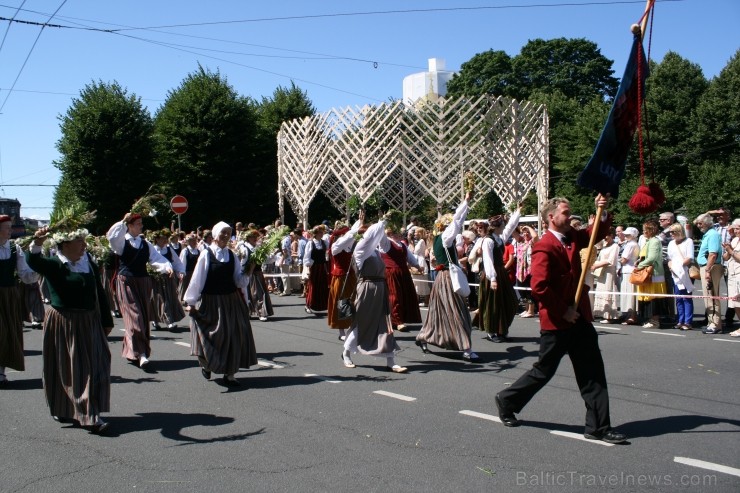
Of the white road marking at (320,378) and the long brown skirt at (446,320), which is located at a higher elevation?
the long brown skirt at (446,320)

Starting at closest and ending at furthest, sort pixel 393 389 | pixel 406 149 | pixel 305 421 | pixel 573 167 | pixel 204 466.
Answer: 1. pixel 204 466
2. pixel 305 421
3. pixel 393 389
4. pixel 406 149
5. pixel 573 167

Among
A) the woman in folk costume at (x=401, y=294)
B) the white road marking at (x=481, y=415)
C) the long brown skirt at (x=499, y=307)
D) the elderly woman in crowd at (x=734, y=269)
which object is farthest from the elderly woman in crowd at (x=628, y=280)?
the white road marking at (x=481, y=415)

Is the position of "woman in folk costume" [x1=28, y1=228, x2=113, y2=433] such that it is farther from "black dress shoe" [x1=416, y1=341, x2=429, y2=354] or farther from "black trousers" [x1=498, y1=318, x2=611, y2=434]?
"black dress shoe" [x1=416, y1=341, x2=429, y2=354]

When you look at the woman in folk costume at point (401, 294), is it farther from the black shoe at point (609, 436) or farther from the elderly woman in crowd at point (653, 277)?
the black shoe at point (609, 436)

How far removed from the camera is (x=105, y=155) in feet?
110

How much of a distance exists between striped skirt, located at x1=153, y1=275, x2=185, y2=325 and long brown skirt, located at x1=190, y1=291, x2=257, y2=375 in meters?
5.15

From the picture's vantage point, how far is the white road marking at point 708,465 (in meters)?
4.87

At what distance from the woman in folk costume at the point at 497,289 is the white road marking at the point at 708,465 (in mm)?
5286

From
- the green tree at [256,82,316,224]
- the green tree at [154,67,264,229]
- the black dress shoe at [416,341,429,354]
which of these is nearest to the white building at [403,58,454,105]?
the green tree at [256,82,316,224]

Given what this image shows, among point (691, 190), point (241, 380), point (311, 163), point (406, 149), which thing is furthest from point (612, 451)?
point (691, 190)

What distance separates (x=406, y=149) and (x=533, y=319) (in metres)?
9.69

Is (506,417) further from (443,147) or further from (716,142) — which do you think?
(716,142)

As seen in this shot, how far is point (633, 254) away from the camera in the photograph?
43.0ft

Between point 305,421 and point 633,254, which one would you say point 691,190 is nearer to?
point 633,254
